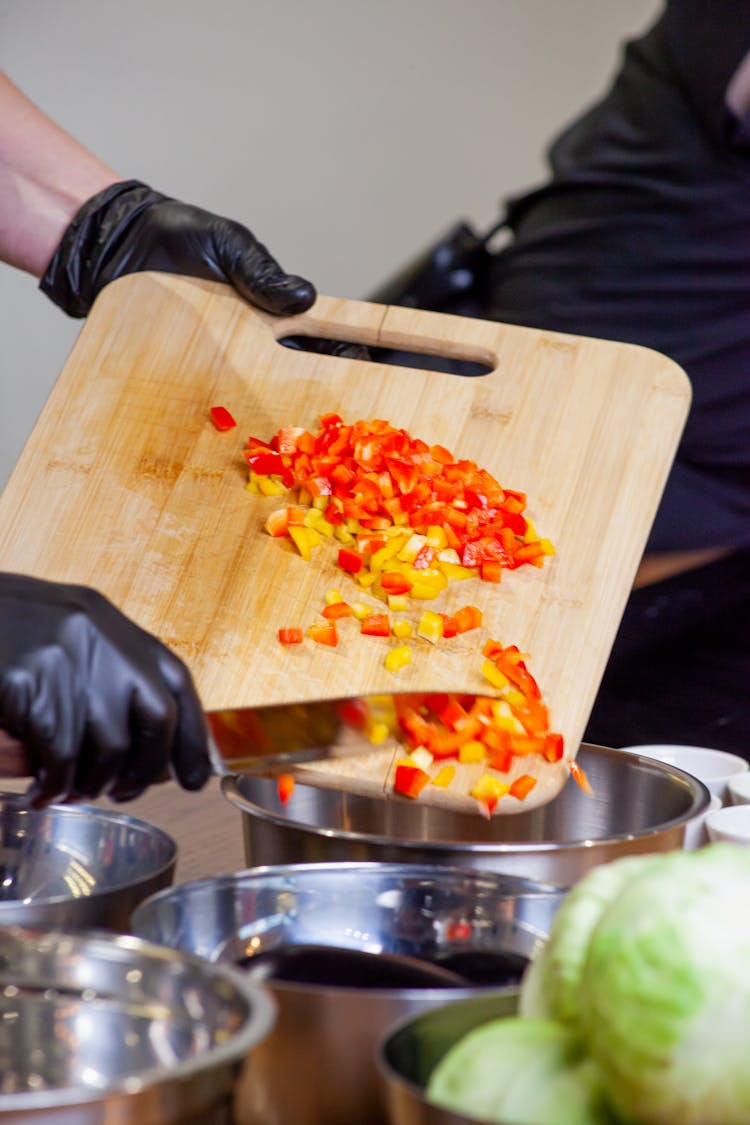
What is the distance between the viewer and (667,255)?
234cm

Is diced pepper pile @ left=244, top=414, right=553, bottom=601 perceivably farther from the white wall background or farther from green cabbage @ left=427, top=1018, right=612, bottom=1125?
the white wall background

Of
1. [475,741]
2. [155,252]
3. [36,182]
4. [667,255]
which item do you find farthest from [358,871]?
[667,255]

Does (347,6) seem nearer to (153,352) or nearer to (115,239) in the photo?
(115,239)

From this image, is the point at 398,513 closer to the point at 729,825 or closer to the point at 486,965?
the point at 729,825

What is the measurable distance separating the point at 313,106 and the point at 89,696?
2.78 meters

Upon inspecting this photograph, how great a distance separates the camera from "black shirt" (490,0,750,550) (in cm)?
226

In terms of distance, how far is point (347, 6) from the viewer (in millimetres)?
3406

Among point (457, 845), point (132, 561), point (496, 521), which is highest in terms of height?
point (496, 521)

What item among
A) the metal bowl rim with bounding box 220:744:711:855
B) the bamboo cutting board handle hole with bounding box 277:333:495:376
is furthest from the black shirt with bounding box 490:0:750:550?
the metal bowl rim with bounding box 220:744:711:855

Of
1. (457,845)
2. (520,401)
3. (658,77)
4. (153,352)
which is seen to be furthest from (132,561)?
(658,77)

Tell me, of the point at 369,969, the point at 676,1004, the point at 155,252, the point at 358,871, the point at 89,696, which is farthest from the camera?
the point at 155,252

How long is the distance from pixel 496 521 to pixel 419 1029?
0.83m

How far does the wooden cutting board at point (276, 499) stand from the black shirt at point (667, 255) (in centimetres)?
83

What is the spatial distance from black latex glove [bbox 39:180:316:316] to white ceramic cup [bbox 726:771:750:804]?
787 mm
